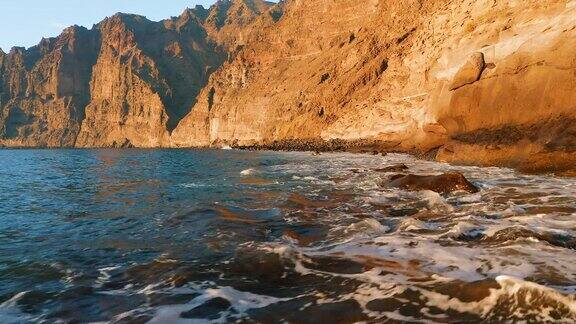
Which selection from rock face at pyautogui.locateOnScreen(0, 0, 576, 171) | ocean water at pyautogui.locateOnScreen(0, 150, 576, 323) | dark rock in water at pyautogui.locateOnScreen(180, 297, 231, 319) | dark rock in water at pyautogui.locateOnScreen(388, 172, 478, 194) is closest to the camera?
ocean water at pyautogui.locateOnScreen(0, 150, 576, 323)

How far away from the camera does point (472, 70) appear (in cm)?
2678

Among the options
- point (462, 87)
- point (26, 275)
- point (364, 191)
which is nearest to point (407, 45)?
point (462, 87)

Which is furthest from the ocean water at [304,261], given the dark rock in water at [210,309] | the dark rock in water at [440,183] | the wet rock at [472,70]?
the wet rock at [472,70]

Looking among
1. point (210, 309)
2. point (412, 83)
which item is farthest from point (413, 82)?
point (210, 309)

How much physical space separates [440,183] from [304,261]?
9.61m

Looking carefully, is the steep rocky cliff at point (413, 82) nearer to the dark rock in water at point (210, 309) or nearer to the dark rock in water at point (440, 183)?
the dark rock in water at point (440, 183)

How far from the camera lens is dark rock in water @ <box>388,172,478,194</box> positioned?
1556cm

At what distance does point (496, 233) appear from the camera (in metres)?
9.07

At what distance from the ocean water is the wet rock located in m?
13.0

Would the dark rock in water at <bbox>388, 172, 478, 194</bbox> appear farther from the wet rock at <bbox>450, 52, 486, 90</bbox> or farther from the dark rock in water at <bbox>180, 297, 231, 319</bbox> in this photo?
the wet rock at <bbox>450, 52, 486, 90</bbox>

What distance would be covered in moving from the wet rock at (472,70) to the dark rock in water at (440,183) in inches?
497

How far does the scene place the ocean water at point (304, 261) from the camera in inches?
233

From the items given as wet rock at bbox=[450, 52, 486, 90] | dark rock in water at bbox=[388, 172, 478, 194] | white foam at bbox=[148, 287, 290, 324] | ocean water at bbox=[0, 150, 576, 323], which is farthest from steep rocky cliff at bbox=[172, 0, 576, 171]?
white foam at bbox=[148, 287, 290, 324]

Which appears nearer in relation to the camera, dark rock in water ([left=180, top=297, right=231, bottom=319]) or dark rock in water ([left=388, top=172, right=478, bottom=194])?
dark rock in water ([left=180, top=297, right=231, bottom=319])
